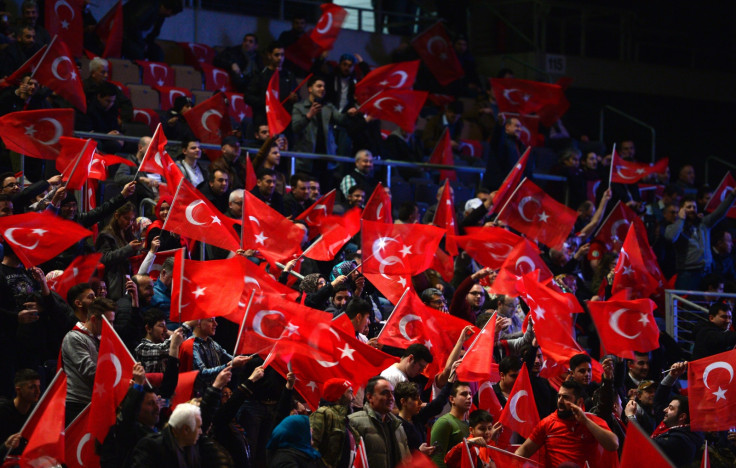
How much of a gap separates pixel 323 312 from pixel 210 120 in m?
4.88

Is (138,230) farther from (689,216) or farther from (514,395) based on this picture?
(689,216)

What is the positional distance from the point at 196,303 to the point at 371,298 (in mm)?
2582

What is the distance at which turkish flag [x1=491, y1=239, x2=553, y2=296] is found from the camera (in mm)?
10812

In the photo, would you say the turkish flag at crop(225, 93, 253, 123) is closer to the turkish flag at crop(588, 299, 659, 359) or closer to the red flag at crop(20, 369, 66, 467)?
the turkish flag at crop(588, 299, 659, 359)

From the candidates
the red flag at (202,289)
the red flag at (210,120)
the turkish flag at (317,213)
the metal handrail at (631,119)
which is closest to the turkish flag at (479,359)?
the red flag at (202,289)

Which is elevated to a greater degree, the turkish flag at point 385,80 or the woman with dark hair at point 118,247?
the turkish flag at point 385,80

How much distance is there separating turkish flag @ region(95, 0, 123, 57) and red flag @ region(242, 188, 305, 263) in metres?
5.35

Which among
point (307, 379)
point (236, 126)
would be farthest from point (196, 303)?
point (236, 126)

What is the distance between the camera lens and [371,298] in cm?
1108

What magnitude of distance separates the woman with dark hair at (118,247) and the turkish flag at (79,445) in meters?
2.09

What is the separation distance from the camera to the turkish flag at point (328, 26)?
1593cm

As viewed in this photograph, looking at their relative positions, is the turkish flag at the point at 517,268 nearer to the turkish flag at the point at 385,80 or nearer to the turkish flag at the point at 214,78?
the turkish flag at the point at 385,80

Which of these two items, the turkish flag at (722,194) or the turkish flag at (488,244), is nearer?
the turkish flag at (488,244)

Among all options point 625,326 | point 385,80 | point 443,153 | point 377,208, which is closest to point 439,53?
point 443,153
